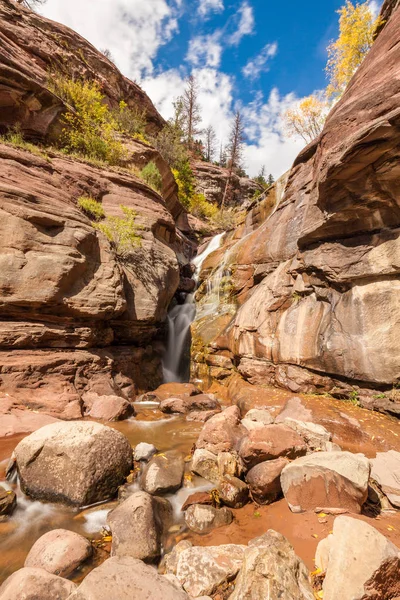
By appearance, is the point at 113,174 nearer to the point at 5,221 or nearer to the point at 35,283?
the point at 5,221

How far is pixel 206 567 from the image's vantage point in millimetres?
2682

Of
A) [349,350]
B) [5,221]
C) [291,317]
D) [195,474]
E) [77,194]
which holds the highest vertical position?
[77,194]

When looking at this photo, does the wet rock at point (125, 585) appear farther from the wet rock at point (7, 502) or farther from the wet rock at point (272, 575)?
the wet rock at point (7, 502)

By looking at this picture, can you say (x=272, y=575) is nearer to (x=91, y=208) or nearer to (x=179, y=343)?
(x=179, y=343)

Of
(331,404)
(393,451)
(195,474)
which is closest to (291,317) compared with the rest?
(331,404)

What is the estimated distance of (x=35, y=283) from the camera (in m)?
7.30

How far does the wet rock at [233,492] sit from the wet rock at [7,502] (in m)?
2.82

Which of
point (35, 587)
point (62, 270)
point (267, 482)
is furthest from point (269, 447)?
point (62, 270)

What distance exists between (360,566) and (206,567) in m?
1.40

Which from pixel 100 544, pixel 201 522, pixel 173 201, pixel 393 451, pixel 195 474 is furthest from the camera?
pixel 173 201

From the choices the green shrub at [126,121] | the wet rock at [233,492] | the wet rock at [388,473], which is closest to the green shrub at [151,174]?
the green shrub at [126,121]

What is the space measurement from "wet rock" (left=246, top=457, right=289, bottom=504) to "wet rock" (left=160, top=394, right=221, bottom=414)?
12.3ft

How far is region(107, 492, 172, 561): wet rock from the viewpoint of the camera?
3.05 metres

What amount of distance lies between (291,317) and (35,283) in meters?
7.37
